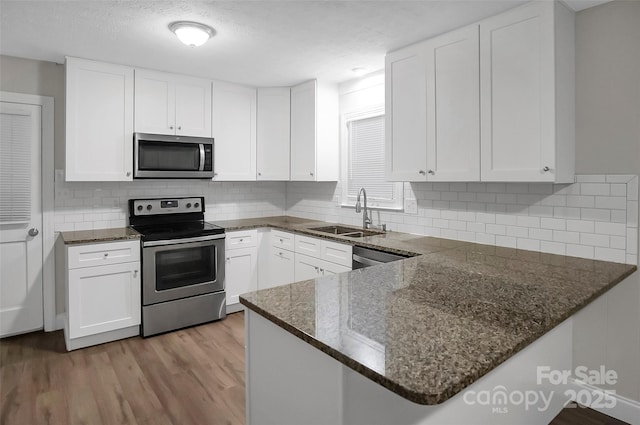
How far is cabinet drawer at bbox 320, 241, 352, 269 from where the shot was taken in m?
3.13

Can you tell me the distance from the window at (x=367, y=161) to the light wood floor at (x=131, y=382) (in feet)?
5.86

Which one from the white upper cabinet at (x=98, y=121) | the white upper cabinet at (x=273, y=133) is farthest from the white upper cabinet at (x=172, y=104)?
the white upper cabinet at (x=273, y=133)

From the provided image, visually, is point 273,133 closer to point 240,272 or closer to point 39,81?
point 240,272

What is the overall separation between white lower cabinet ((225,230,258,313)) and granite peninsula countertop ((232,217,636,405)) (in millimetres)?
2175

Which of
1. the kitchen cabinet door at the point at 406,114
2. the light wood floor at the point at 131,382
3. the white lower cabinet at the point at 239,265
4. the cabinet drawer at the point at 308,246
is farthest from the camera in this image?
the white lower cabinet at the point at 239,265

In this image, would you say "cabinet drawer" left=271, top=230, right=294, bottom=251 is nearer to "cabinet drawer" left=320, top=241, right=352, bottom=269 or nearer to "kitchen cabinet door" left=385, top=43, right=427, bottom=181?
"cabinet drawer" left=320, top=241, right=352, bottom=269

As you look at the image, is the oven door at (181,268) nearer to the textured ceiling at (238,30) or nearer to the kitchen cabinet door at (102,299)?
the kitchen cabinet door at (102,299)

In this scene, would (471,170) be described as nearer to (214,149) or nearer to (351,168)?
(351,168)

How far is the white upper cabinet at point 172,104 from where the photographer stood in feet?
11.9

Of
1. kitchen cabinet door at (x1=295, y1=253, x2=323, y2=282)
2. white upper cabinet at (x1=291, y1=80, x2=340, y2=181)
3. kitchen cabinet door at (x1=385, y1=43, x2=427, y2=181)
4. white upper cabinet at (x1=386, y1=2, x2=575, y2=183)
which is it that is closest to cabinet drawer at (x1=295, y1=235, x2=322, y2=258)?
kitchen cabinet door at (x1=295, y1=253, x2=323, y2=282)

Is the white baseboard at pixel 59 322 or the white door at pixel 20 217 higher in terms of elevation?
the white door at pixel 20 217

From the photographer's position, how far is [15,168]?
11.1 feet

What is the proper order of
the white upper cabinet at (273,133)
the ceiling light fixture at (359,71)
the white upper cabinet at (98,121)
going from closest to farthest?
the white upper cabinet at (98,121) < the ceiling light fixture at (359,71) < the white upper cabinet at (273,133)

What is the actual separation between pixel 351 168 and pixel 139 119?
2072mm
